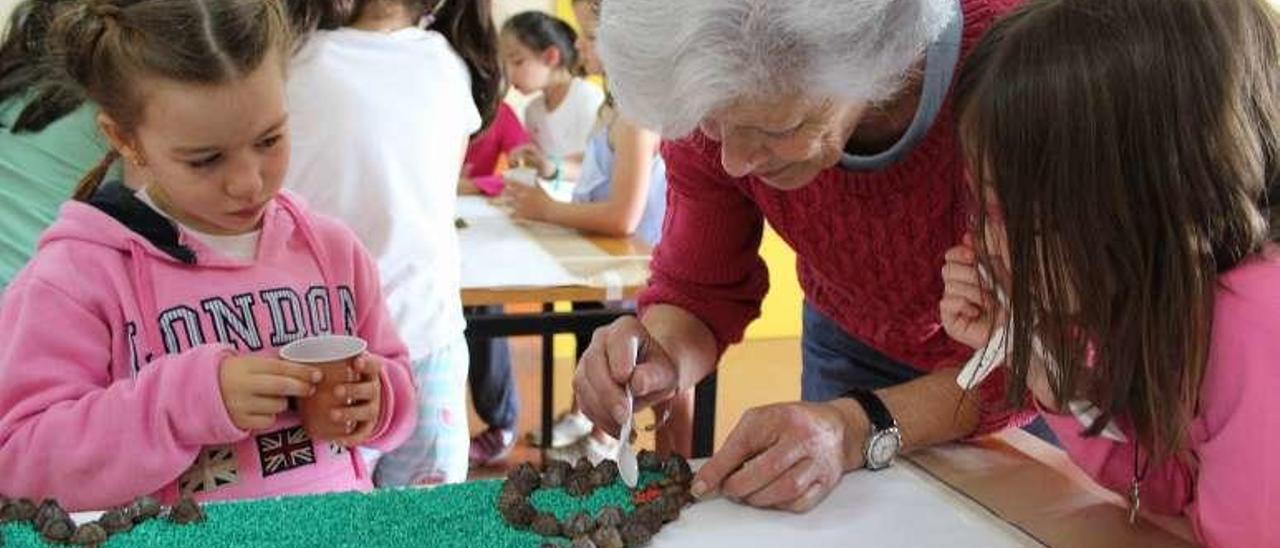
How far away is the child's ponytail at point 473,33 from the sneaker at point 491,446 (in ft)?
5.50

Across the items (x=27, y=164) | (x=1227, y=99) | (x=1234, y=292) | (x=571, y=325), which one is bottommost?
(x=571, y=325)

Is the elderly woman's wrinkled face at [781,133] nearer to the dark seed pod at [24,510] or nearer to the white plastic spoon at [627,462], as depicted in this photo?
the white plastic spoon at [627,462]

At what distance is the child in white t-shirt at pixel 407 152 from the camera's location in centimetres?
166

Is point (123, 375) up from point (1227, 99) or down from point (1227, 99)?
down

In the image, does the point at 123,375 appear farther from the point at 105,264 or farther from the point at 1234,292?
the point at 1234,292

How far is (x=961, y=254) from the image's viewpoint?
1139mm

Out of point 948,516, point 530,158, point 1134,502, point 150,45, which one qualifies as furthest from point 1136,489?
point 530,158

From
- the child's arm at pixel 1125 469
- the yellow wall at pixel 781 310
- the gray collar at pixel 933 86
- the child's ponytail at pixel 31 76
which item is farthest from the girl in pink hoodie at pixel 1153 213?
the yellow wall at pixel 781 310

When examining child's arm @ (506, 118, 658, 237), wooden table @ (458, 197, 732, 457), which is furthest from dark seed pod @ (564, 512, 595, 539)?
child's arm @ (506, 118, 658, 237)

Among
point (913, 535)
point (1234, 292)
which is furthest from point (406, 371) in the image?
point (1234, 292)

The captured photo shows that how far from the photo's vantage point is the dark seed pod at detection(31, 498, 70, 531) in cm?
105

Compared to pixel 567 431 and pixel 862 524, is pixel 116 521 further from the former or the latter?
pixel 567 431

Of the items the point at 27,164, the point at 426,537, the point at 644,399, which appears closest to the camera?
the point at 426,537

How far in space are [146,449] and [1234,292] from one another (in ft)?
3.22
